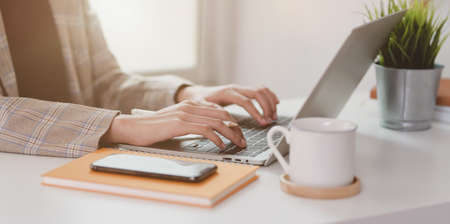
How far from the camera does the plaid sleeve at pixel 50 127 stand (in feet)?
3.08

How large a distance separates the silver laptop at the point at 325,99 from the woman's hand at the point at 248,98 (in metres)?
0.06

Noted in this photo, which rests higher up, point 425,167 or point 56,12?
point 56,12

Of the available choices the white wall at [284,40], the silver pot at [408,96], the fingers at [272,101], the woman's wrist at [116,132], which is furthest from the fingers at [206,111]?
the white wall at [284,40]

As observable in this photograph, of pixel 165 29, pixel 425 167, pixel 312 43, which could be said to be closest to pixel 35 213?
pixel 425 167

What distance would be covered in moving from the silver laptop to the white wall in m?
1.10

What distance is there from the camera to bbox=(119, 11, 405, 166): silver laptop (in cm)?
87

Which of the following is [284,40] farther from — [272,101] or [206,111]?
[206,111]

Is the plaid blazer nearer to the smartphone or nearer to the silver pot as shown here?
the smartphone

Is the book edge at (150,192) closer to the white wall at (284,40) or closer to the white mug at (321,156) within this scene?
the white mug at (321,156)

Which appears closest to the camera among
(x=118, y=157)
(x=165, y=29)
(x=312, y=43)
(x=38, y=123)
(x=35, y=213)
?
(x=35, y=213)

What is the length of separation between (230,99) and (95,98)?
532 mm

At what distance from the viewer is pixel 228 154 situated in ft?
2.93

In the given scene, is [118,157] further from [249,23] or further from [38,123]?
[249,23]

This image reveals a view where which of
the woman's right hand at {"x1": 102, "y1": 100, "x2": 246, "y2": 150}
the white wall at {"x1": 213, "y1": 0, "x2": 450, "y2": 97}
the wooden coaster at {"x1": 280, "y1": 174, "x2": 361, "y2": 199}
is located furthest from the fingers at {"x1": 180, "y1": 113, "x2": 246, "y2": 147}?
the white wall at {"x1": 213, "y1": 0, "x2": 450, "y2": 97}
